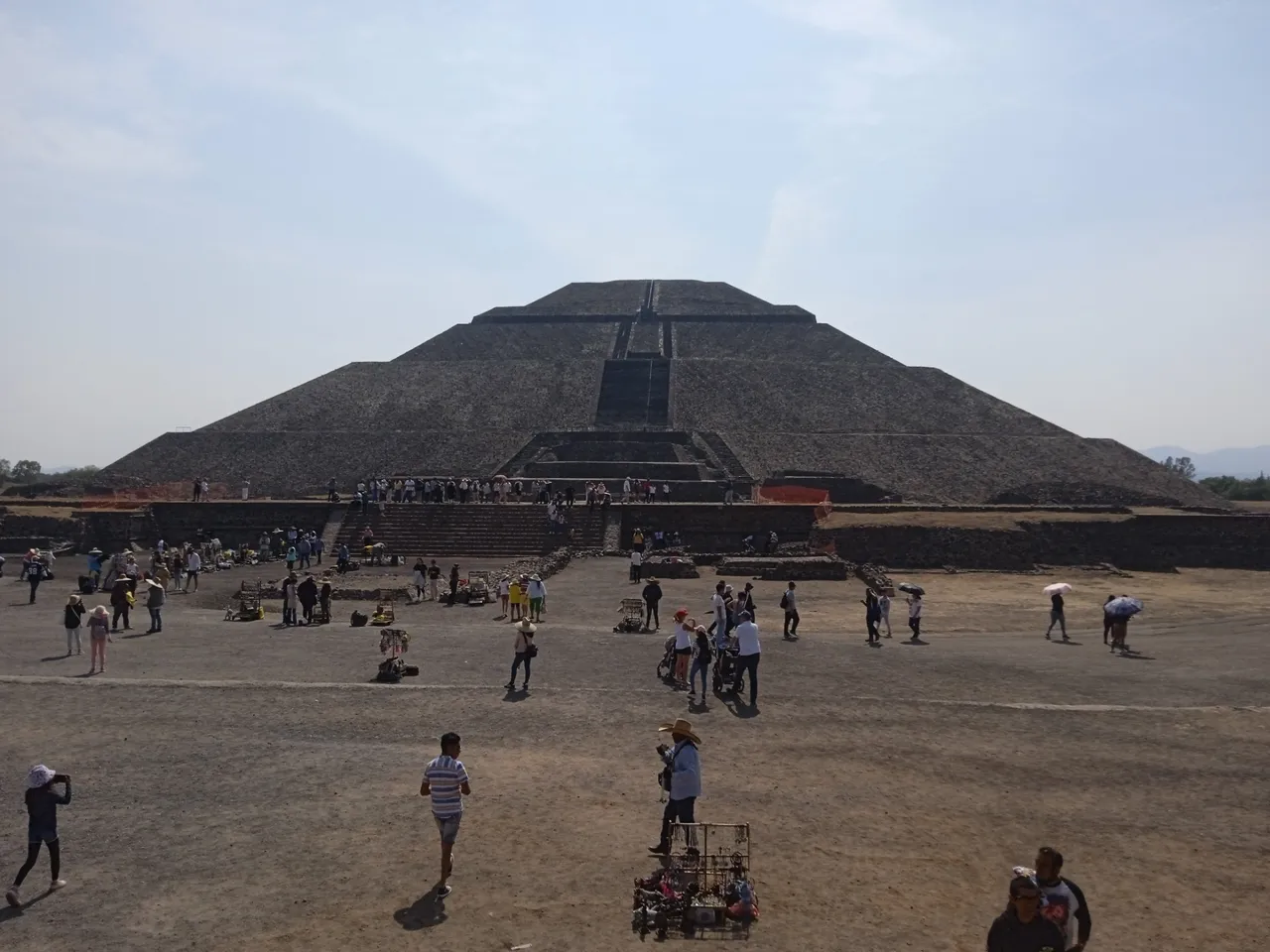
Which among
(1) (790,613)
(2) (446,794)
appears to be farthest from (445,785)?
(1) (790,613)

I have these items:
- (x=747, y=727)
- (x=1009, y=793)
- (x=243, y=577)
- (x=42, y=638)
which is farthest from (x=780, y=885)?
(x=243, y=577)

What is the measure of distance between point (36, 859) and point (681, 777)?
4726 mm

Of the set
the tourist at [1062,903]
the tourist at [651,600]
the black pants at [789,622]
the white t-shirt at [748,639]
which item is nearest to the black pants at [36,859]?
the tourist at [1062,903]

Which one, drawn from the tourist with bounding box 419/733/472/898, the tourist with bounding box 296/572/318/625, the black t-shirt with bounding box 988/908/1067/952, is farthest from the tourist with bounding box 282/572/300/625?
the black t-shirt with bounding box 988/908/1067/952

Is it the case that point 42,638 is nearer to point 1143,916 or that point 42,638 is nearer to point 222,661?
point 222,661

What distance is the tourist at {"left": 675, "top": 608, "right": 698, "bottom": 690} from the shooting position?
544 inches

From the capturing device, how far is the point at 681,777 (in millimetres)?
8172

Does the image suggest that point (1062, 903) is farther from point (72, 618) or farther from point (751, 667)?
point (72, 618)

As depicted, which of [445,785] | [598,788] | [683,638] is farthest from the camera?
[683,638]

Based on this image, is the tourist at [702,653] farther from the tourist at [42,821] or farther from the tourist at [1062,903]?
the tourist at [1062,903]

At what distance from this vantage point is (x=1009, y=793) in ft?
→ 32.9

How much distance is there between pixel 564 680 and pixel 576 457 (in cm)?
3372

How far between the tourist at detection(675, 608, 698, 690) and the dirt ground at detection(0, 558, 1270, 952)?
251mm

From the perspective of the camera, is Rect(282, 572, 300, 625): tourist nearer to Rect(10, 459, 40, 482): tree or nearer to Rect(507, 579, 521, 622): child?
Rect(507, 579, 521, 622): child
